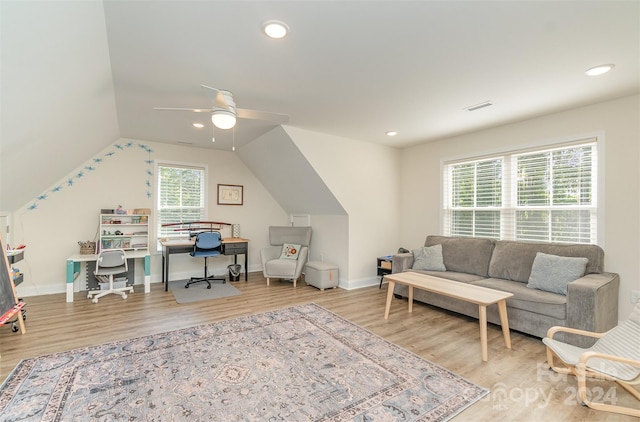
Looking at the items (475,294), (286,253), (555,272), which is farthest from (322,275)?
(555,272)

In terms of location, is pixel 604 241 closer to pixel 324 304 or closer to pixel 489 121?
pixel 489 121

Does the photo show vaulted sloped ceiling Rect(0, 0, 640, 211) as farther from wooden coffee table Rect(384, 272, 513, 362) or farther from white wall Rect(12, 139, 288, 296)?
wooden coffee table Rect(384, 272, 513, 362)

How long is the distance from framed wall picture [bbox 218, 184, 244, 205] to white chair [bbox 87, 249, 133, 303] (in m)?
2.06

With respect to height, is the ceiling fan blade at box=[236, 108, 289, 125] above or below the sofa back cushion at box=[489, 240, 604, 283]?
above

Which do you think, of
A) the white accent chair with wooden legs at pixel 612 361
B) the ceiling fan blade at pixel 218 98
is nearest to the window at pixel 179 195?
the ceiling fan blade at pixel 218 98

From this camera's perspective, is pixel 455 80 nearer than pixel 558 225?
Yes

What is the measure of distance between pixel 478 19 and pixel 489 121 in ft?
8.02

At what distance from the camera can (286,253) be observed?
5.54 m

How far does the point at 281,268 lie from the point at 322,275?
78 centimetres

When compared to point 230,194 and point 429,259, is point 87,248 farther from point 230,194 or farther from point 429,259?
point 429,259

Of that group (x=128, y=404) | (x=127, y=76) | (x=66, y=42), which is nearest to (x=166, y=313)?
(x=128, y=404)

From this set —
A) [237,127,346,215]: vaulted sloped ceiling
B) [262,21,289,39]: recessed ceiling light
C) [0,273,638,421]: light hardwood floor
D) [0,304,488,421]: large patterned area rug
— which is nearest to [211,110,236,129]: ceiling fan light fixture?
[262,21,289,39]: recessed ceiling light

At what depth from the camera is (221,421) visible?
1795 millimetres

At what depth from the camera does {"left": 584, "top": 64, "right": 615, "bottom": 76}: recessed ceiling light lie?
2.49 m
